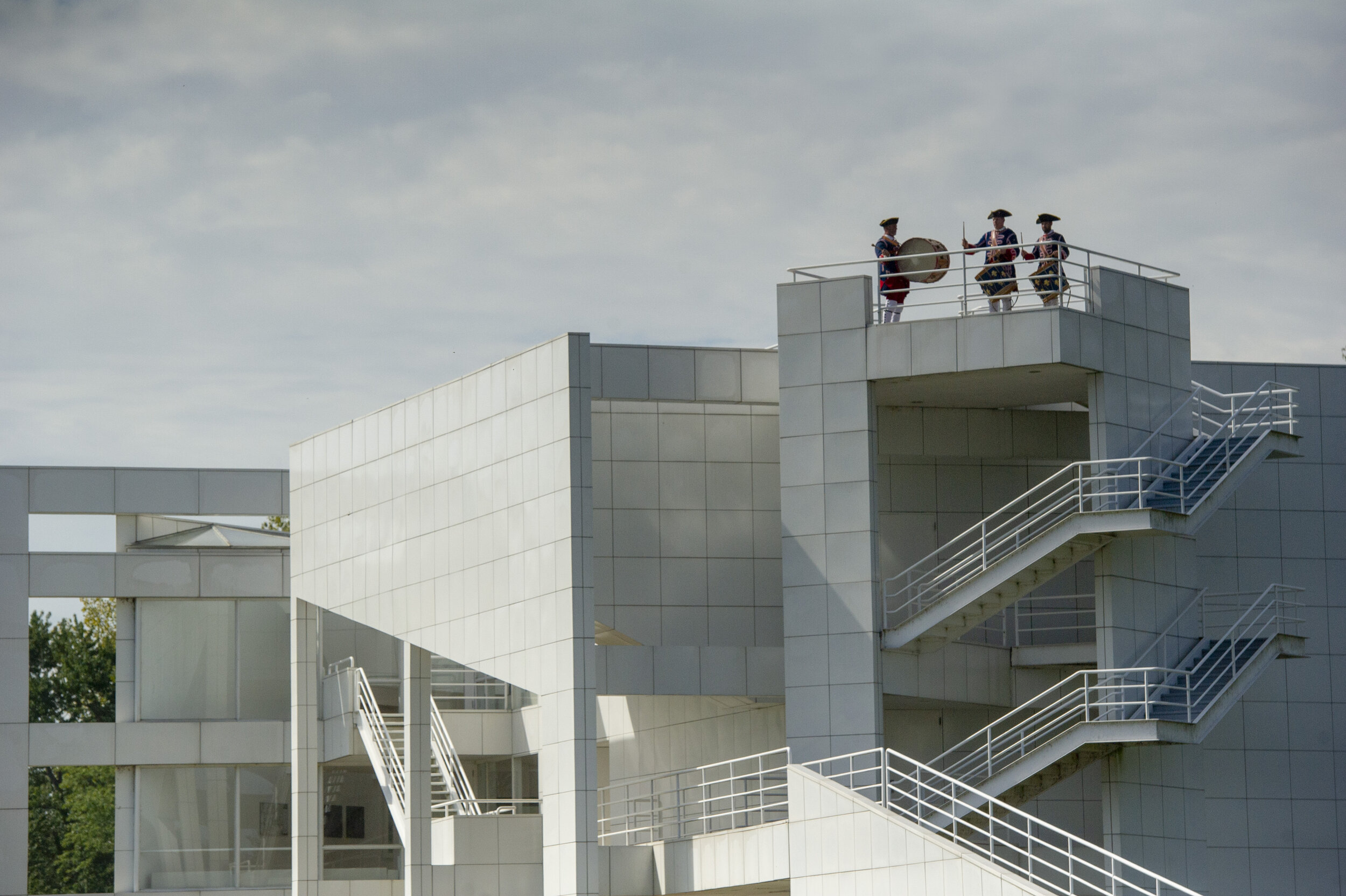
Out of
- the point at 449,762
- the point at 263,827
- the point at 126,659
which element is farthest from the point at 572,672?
the point at 126,659

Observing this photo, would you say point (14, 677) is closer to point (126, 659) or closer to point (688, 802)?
point (126, 659)

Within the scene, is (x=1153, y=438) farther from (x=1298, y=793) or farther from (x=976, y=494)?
(x=1298, y=793)

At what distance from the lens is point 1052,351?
30.8 m

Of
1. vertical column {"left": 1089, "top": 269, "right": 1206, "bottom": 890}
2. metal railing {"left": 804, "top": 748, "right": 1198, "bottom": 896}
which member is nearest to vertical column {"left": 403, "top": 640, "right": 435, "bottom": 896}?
metal railing {"left": 804, "top": 748, "right": 1198, "bottom": 896}

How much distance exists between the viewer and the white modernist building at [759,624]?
30344 millimetres

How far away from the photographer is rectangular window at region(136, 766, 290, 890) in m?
39.4

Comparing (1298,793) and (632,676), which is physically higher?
(632,676)

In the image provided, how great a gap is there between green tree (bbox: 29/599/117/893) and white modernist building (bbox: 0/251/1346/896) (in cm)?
2700

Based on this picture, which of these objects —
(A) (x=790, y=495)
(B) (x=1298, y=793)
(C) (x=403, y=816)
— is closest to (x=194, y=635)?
(C) (x=403, y=816)

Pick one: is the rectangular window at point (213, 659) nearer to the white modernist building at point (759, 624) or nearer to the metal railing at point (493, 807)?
the white modernist building at point (759, 624)

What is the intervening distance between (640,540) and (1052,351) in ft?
30.0

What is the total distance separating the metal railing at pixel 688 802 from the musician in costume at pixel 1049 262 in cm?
945

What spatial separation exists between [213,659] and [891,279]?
58.2 feet

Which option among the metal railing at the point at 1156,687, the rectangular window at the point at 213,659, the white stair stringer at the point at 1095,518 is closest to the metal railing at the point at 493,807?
the rectangular window at the point at 213,659
